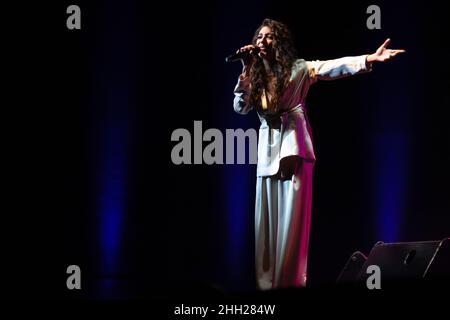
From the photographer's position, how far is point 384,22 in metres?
4.15

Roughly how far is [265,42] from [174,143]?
117 cm

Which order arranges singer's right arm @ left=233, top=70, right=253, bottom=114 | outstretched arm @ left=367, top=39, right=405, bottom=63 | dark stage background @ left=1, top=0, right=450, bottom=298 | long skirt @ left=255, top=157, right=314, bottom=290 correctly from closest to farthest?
outstretched arm @ left=367, top=39, right=405, bottom=63
long skirt @ left=255, top=157, right=314, bottom=290
singer's right arm @ left=233, top=70, right=253, bottom=114
dark stage background @ left=1, top=0, right=450, bottom=298

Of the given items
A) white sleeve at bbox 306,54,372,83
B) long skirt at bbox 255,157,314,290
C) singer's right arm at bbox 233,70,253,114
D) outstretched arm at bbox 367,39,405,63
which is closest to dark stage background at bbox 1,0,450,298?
long skirt at bbox 255,157,314,290

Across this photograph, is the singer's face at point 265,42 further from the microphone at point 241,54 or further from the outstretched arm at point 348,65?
the outstretched arm at point 348,65

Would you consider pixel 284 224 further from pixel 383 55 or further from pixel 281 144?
pixel 383 55

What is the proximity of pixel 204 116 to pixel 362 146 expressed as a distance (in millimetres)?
1204

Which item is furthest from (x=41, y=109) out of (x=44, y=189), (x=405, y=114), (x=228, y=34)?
(x=405, y=114)

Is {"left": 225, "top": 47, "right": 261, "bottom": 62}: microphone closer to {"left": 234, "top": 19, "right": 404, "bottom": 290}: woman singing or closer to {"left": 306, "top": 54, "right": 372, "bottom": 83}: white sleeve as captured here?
{"left": 234, "top": 19, "right": 404, "bottom": 290}: woman singing

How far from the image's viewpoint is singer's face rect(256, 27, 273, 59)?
3152 millimetres

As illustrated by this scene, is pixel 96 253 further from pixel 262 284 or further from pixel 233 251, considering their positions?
pixel 262 284

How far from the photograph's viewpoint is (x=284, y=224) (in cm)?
298

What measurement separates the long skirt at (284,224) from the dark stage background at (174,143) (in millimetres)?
806

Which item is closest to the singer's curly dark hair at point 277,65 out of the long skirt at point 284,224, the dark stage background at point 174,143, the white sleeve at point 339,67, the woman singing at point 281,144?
the woman singing at point 281,144

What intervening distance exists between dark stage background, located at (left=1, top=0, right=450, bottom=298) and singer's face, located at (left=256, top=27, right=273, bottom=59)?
985mm
